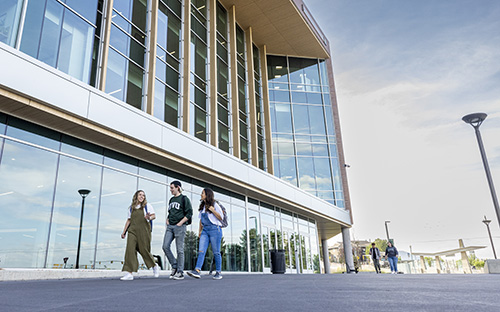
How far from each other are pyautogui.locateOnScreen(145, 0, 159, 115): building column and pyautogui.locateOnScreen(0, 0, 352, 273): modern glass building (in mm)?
52

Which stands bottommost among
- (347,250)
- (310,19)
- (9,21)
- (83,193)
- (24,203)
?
(347,250)

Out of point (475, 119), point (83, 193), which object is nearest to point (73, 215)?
point (83, 193)

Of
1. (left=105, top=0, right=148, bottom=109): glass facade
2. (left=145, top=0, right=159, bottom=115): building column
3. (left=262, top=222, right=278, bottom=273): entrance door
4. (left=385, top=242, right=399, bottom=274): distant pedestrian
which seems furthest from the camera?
(left=262, top=222, right=278, bottom=273): entrance door

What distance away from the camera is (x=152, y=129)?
1313 cm

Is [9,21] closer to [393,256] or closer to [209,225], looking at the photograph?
[209,225]

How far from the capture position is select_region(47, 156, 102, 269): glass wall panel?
34.3ft

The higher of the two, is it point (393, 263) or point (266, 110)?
point (266, 110)

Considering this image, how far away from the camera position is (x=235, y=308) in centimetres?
322

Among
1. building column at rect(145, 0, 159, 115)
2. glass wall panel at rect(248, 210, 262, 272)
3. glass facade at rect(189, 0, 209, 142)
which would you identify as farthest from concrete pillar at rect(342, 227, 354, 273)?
building column at rect(145, 0, 159, 115)

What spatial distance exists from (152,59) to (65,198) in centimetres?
699

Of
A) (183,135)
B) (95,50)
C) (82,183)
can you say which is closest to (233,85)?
(183,135)

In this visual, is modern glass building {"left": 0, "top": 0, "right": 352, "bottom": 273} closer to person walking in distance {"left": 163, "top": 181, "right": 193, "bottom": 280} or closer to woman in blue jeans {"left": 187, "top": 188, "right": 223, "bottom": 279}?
person walking in distance {"left": 163, "top": 181, "right": 193, "bottom": 280}

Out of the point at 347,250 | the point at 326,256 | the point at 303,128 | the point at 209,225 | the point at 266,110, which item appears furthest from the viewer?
the point at 326,256

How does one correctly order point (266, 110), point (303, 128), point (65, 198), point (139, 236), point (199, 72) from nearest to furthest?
point (139, 236) < point (65, 198) < point (199, 72) < point (266, 110) < point (303, 128)
